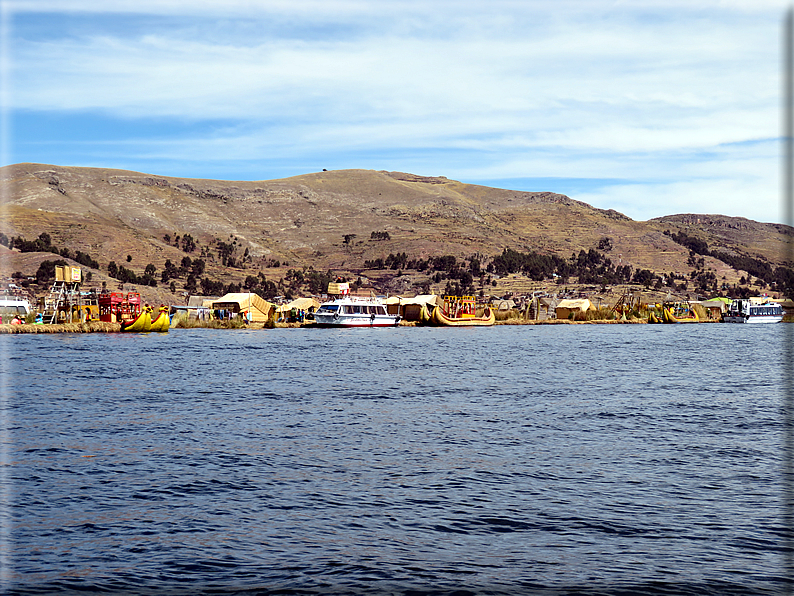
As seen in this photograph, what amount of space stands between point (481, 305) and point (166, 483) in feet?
464

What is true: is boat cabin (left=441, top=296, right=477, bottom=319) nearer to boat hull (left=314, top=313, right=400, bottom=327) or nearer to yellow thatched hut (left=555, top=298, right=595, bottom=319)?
boat hull (left=314, top=313, right=400, bottom=327)

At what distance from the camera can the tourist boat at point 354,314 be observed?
117 m

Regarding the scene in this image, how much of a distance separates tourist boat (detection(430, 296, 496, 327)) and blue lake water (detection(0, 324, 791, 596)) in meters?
90.0

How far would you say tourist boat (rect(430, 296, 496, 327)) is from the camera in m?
129

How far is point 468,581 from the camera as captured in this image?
12297 mm

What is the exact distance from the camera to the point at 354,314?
119 meters

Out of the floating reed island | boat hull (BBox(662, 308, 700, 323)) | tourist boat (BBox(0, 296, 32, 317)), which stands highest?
tourist boat (BBox(0, 296, 32, 317))

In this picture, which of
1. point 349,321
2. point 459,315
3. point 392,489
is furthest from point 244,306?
point 392,489

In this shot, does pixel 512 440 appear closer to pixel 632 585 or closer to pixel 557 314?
pixel 632 585

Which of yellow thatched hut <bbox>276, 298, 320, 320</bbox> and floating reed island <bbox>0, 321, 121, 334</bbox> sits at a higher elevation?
yellow thatched hut <bbox>276, 298, 320, 320</bbox>

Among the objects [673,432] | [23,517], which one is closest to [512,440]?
[673,432]

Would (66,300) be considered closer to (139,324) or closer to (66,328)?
(66,328)

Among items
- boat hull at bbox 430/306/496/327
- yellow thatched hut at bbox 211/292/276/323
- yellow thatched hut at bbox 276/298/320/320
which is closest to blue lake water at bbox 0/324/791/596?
yellow thatched hut at bbox 211/292/276/323

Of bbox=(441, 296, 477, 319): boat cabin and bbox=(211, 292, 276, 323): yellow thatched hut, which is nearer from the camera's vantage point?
bbox=(211, 292, 276, 323): yellow thatched hut
